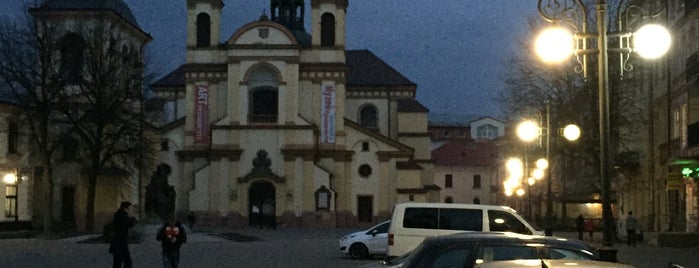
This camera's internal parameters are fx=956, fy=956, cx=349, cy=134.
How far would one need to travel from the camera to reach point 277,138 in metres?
69.4

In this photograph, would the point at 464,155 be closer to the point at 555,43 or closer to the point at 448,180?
the point at 448,180

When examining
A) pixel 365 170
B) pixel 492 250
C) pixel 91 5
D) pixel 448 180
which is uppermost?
pixel 91 5

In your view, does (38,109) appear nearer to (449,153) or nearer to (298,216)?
(298,216)

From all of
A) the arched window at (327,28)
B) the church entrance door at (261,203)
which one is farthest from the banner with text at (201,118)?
the arched window at (327,28)

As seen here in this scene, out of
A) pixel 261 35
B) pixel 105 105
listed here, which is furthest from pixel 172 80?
pixel 105 105

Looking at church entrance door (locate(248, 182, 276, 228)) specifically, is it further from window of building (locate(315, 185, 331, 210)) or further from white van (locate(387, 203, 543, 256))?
white van (locate(387, 203, 543, 256))

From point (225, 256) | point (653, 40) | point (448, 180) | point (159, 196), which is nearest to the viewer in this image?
point (653, 40)

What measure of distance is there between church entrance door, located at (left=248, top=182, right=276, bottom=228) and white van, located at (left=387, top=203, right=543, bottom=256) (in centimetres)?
4592

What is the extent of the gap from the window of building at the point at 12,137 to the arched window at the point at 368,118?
3251 centimetres

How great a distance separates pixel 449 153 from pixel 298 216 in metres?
52.8

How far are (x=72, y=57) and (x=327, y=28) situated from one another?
843 inches

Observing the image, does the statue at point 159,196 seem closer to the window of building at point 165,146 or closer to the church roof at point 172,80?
the window of building at point 165,146

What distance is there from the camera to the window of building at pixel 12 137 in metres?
53.6

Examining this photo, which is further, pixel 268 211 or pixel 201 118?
pixel 201 118
